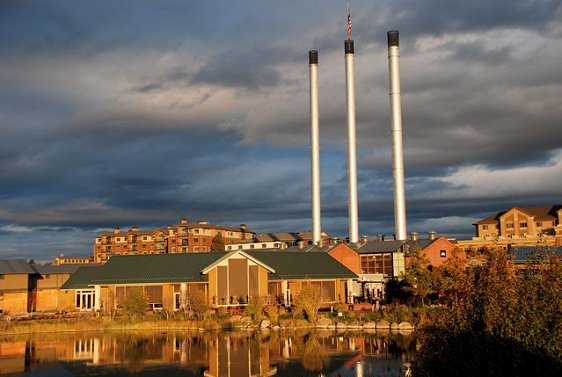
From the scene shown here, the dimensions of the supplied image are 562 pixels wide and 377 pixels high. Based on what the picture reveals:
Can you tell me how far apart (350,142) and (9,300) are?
4704 centimetres

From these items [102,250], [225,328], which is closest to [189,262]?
[225,328]

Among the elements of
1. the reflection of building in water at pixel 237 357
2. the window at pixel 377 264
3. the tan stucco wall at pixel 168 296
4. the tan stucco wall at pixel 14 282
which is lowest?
the reflection of building in water at pixel 237 357

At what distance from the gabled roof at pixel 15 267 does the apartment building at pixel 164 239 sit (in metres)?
66.9

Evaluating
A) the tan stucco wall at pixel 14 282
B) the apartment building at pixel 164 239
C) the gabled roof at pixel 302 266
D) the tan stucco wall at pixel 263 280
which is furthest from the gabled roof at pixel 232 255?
the apartment building at pixel 164 239

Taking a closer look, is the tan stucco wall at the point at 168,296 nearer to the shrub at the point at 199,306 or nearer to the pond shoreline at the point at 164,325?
the shrub at the point at 199,306

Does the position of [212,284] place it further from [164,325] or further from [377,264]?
[377,264]

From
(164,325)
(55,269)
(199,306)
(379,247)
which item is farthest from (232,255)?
(55,269)

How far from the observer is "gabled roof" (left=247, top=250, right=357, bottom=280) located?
65875 mm

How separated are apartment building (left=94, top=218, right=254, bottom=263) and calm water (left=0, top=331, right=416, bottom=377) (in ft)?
304

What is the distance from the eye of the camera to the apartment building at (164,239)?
143500mm

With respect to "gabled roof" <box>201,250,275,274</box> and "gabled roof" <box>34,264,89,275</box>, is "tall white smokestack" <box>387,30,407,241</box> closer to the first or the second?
"gabled roof" <box>201,250,275,274</box>

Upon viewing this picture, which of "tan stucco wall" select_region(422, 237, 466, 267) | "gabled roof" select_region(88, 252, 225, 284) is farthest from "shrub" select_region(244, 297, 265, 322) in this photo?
"tan stucco wall" select_region(422, 237, 466, 267)

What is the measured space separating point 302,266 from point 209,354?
29400mm

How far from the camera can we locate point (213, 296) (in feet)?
204
